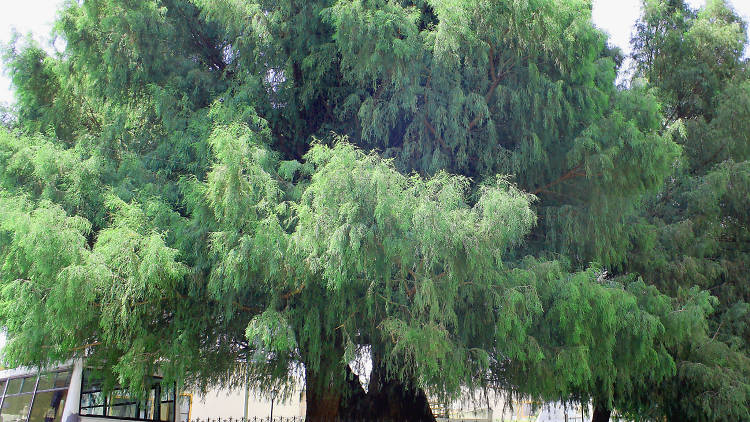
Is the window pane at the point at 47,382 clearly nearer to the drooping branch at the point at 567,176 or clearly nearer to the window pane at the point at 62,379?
the window pane at the point at 62,379

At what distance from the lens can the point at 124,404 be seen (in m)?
13.5

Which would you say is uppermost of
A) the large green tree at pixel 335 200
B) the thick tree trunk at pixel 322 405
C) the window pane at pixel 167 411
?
the large green tree at pixel 335 200

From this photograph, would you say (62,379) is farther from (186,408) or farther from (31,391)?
(186,408)

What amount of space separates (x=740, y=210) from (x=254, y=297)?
13.0 meters

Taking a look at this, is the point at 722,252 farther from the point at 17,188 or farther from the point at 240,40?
the point at 17,188

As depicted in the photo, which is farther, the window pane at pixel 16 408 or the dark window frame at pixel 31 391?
the window pane at pixel 16 408

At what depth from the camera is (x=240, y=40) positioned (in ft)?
39.3

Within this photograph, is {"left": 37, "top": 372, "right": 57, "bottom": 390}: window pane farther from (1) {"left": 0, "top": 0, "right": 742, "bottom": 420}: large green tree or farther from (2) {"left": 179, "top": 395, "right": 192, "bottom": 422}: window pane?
(2) {"left": 179, "top": 395, "right": 192, "bottom": 422}: window pane

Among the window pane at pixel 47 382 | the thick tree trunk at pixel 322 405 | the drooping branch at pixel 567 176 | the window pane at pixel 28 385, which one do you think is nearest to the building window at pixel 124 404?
the window pane at pixel 47 382

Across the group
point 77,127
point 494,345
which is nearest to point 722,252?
point 494,345

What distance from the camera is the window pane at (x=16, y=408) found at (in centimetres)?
1322

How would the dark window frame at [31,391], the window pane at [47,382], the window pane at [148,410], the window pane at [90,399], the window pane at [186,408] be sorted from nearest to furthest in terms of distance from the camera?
1. the window pane at [90,399]
2. the dark window frame at [31,391]
3. the window pane at [47,382]
4. the window pane at [148,410]
5. the window pane at [186,408]

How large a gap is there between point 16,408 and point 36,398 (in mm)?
596

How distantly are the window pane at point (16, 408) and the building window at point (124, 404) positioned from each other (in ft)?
5.07
